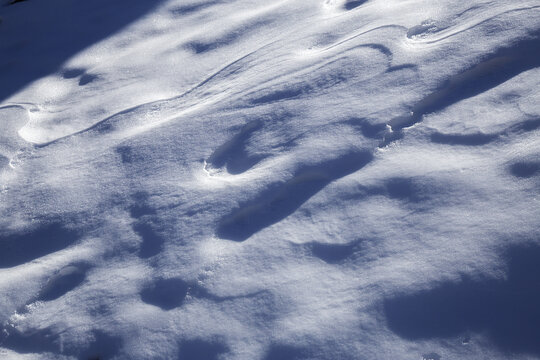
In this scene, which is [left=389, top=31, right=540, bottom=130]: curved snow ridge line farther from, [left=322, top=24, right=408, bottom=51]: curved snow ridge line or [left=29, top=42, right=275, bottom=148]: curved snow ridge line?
[left=29, top=42, right=275, bottom=148]: curved snow ridge line

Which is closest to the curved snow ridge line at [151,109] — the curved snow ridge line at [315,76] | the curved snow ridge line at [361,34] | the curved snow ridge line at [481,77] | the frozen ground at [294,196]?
the frozen ground at [294,196]

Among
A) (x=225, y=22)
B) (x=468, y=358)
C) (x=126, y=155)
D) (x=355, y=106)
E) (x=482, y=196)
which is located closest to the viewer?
(x=468, y=358)

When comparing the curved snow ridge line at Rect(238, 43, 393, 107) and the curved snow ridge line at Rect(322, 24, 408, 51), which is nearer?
the curved snow ridge line at Rect(238, 43, 393, 107)

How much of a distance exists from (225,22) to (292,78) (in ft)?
2.17

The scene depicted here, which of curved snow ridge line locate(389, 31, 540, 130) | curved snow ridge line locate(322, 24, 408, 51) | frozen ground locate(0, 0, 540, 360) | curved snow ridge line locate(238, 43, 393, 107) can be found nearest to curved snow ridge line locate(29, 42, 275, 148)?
frozen ground locate(0, 0, 540, 360)

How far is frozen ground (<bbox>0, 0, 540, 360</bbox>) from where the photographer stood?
96 centimetres

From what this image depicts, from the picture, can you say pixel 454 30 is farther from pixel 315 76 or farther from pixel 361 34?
pixel 315 76

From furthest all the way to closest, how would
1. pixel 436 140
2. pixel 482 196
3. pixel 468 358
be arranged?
pixel 436 140 → pixel 482 196 → pixel 468 358

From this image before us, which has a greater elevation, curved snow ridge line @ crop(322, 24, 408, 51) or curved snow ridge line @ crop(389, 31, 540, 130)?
curved snow ridge line @ crop(322, 24, 408, 51)

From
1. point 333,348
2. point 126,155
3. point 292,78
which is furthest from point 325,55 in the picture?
point 333,348

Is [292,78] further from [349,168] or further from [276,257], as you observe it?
[276,257]

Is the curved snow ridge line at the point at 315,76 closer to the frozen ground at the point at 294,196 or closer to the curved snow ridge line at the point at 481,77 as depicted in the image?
the frozen ground at the point at 294,196

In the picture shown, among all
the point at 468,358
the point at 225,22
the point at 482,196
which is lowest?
the point at 468,358

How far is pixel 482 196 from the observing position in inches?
42.2
